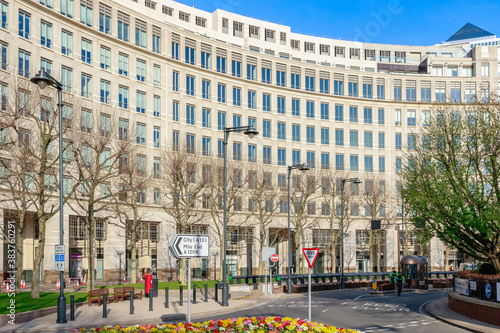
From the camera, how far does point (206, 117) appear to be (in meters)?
69.1

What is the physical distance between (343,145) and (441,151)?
171ft

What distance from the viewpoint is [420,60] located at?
98312 mm

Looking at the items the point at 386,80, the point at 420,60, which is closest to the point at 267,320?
the point at 386,80

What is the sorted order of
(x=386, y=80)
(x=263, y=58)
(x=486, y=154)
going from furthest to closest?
(x=386, y=80) < (x=263, y=58) < (x=486, y=154)

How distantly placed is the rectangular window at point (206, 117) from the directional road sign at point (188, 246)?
5466cm

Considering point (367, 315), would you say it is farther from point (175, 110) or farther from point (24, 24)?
point (175, 110)

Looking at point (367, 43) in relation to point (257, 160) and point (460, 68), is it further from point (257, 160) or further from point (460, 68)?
point (257, 160)

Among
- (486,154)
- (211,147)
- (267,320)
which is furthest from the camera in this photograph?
(211,147)

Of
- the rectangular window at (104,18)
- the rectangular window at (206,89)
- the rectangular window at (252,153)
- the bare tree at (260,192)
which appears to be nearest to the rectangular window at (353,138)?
the rectangular window at (252,153)

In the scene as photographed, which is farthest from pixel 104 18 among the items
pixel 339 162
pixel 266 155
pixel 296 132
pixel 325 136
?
pixel 339 162

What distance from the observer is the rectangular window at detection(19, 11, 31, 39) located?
4883cm

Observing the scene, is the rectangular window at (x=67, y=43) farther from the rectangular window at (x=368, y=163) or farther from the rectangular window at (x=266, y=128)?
the rectangular window at (x=368, y=163)

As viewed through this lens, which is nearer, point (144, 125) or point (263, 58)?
point (144, 125)

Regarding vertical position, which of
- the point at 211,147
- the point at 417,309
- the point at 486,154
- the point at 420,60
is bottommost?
the point at 417,309
